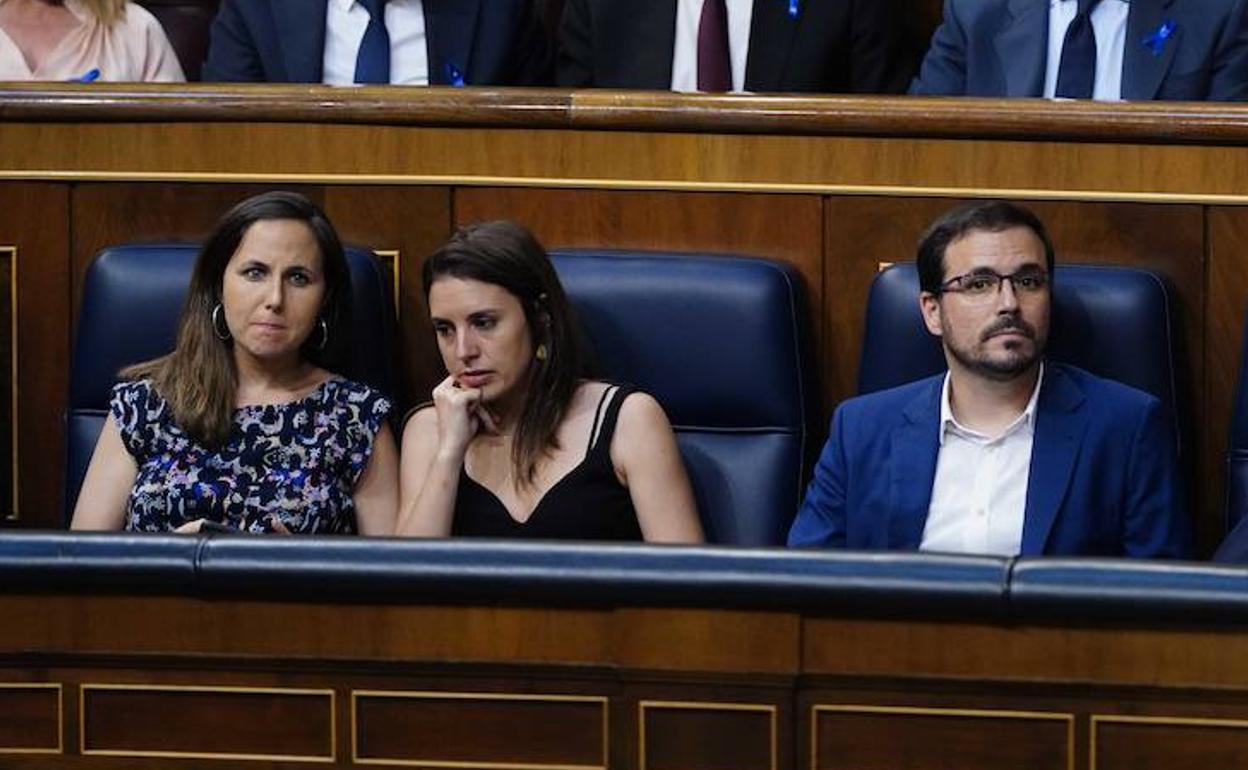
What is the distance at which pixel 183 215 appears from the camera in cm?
241

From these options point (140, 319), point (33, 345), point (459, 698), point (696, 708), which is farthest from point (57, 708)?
point (33, 345)

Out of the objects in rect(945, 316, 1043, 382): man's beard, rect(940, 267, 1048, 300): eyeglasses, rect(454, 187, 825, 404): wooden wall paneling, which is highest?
rect(454, 187, 825, 404): wooden wall paneling

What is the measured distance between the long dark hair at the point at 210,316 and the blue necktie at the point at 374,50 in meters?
0.42

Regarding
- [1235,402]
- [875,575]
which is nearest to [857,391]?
[1235,402]

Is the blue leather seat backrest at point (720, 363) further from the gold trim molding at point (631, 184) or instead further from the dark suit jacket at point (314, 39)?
the dark suit jacket at point (314, 39)

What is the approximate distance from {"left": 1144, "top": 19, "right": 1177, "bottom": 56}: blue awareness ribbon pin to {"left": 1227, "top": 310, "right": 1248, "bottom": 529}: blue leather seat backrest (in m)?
0.39

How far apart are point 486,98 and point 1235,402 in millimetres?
758

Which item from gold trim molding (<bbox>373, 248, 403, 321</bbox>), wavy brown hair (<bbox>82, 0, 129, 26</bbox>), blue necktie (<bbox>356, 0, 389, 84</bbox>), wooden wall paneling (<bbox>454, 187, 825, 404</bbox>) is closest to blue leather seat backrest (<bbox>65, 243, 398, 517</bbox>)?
gold trim molding (<bbox>373, 248, 403, 321</bbox>)

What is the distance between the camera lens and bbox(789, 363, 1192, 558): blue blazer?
211cm

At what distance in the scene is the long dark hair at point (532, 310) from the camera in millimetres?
2201

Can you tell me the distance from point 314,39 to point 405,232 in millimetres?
393

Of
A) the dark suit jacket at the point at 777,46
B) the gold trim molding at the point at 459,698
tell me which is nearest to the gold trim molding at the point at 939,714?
the gold trim molding at the point at 459,698

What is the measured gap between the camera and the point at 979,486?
2.15 meters

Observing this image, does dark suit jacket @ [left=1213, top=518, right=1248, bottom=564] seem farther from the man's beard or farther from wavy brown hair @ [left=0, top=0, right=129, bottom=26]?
wavy brown hair @ [left=0, top=0, right=129, bottom=26]
